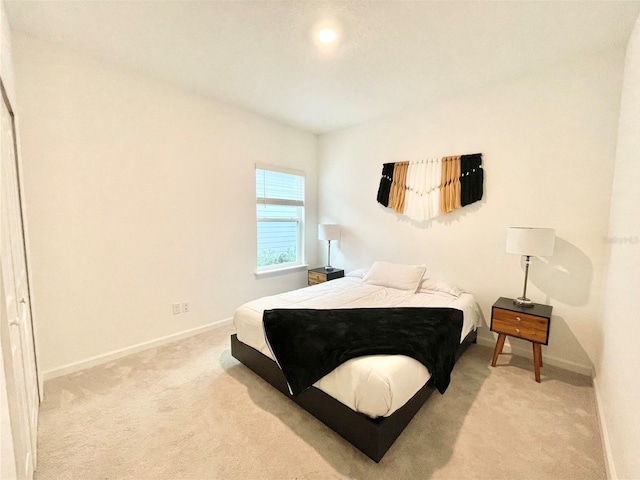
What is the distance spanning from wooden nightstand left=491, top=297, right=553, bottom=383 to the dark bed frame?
0.99 metres

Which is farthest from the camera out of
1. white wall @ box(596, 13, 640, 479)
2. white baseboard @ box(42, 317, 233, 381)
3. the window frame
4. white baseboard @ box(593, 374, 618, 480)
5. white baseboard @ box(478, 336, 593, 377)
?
the window frame

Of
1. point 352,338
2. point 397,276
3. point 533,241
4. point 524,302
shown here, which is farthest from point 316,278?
point 533,241

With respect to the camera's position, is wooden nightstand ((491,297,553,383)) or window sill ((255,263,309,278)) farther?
window sill ((255,263,309,278))

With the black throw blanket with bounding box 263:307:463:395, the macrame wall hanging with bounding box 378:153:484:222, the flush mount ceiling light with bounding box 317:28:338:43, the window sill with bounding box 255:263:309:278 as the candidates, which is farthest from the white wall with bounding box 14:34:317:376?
the macrame wall hanging with bounding box 378:153:484:222

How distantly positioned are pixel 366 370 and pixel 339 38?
2375 millimetres

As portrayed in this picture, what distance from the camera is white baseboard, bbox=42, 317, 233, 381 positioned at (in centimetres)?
233

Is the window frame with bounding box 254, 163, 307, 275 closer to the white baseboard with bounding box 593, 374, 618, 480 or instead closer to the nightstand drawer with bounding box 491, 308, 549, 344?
the nightstand drawer with bounding box 491, 308, 549, 344

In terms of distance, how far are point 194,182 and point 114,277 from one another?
1.25m

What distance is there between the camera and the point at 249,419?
74.0 inches

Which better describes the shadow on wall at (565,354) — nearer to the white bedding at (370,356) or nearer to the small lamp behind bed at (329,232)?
the white bedding at (370,356)

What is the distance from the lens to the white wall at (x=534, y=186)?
2359 mm

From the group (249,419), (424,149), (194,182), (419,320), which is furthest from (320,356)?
(424,149)

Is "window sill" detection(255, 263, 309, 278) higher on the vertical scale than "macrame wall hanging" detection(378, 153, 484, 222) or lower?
lower

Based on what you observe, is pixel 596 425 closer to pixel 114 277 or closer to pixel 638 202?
pixel 638 202
